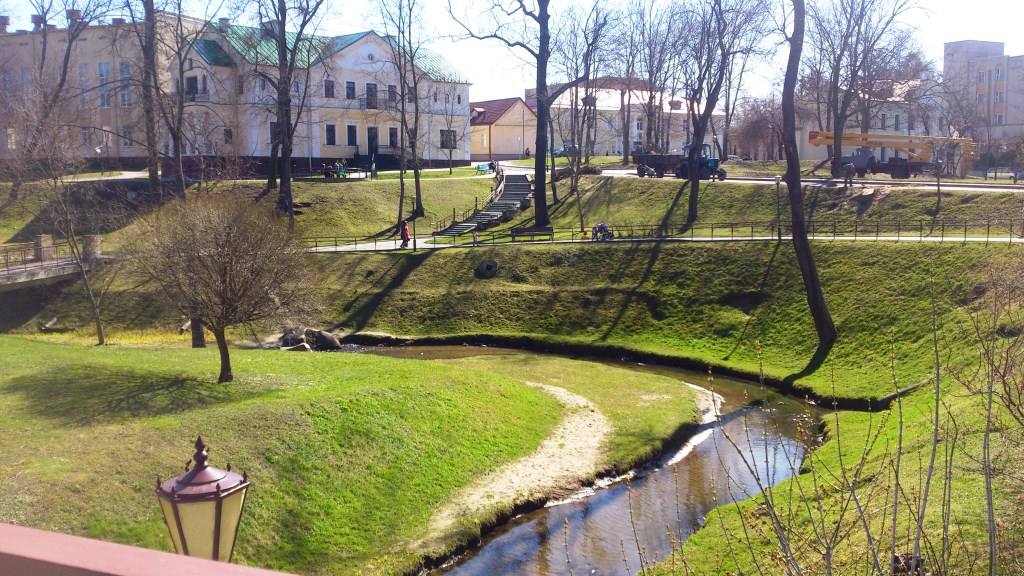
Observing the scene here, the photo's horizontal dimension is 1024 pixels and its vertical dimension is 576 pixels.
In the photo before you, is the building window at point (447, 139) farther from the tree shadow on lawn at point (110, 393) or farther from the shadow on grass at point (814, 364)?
the tree shadow on lawn at point (110, 393)

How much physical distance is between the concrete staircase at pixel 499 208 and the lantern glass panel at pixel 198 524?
44.1 meters

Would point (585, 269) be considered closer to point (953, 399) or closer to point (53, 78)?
point (953, 399)

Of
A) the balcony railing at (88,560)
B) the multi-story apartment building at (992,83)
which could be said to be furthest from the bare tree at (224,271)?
the multi-story apartment building at (992,83)

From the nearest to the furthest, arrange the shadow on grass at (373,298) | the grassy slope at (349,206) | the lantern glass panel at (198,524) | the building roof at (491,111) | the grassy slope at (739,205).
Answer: the lantern glass panel at (198,524) < the shadow on grass at (373,298) < the grassy slope at (739,205) < the grassy slope at (349,206) < the building roof at (491,111)

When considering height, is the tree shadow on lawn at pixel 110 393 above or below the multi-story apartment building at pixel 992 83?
below

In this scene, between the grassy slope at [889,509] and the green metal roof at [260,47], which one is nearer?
the grassy slope at [889,509]

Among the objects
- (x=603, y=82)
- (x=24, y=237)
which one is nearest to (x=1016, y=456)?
(x=24, y=237)

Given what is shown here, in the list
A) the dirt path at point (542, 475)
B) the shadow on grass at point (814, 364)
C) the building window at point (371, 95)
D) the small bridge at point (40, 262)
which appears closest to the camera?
the dirt path at point (542, 475)

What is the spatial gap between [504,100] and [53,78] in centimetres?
4473

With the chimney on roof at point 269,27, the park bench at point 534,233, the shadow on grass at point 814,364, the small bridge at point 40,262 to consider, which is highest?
the chimney on roof at point 269,27

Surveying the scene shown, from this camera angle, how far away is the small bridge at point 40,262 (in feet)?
118

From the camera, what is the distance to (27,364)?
2306cm

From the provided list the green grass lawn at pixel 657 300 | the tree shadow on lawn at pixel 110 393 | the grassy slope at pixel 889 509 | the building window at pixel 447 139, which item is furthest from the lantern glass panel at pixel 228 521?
the building window at pixel 447 139

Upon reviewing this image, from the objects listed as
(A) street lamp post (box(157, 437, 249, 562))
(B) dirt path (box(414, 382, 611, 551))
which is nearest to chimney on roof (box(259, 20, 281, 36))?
(B) dirt path (box(414, 382, 611, 551))
